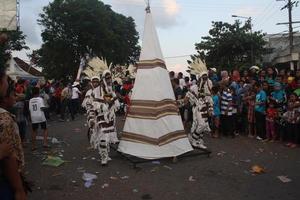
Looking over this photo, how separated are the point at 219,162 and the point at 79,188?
11.6 ft

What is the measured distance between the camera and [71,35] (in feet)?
150

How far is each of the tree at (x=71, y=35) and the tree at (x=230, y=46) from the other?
11771 millimetres

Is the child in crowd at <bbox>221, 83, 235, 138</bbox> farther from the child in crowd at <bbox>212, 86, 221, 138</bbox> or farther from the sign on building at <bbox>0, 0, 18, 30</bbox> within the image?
the sign on building at <bbox>0, 0, 18, 30</bbox>

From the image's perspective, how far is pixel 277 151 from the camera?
1119 cm

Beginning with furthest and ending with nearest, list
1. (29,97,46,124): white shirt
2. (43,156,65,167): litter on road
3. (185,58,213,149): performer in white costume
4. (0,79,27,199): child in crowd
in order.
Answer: (29,97,46,124): white shirt, (185,58,213,149): performer in white costume, (43,156,65,167): litter on road, (0,79,27,199): child in crowd

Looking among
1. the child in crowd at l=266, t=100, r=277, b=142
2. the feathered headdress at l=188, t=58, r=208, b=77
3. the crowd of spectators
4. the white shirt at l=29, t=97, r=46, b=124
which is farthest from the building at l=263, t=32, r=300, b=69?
the white shirt at l=29, t=97, r=46, b=124

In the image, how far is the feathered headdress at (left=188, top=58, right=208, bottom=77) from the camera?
12.0 metres

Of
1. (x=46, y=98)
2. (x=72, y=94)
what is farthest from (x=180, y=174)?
(x=72, y=94)

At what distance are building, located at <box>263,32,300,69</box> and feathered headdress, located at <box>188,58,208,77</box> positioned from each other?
544 inches

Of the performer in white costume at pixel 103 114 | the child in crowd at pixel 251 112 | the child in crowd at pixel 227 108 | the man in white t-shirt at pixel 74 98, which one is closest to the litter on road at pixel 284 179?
the performer in white costume at pixel 103 114

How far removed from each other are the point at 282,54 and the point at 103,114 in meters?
32.6

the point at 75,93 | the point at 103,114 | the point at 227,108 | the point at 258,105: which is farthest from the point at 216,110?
the point at 75,93

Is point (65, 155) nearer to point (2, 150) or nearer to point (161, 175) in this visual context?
point (161, 175)

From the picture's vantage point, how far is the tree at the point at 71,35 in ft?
150
